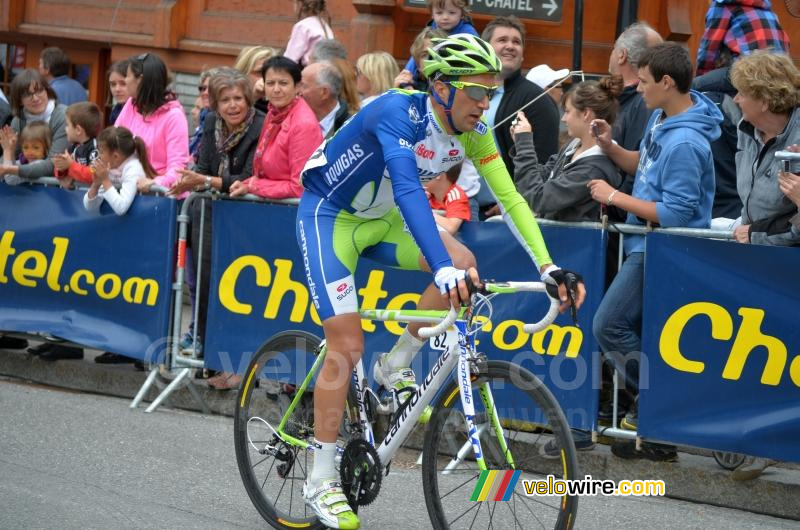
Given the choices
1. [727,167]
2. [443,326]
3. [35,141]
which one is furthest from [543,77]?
[443,326]

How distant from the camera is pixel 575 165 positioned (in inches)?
300

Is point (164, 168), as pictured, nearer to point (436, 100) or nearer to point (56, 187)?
point (56, 187)

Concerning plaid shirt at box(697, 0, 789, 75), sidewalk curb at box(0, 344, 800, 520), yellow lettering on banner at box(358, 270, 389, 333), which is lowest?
sidewalk curb at box(0, 344, 800, 520)

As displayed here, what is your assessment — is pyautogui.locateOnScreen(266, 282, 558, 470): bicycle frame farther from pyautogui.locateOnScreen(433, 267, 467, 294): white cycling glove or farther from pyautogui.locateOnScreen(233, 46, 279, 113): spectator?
pyautogui.locateOnScreen(233, 46, 279, 113): spectator

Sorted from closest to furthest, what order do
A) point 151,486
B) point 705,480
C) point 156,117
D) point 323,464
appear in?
point 323,464 < point 151,486 < point 705,480 < point 156,117

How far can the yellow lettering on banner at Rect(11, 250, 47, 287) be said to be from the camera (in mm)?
9781

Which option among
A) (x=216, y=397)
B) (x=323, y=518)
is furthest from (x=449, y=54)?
(x=216, y=397)

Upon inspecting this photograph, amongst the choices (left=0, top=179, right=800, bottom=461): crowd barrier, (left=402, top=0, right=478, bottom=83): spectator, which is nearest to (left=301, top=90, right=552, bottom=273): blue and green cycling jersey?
(left=0, top=179, right=800, bottom=461): crowd barrier

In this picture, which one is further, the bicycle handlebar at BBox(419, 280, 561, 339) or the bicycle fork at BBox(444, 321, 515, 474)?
the bicycle fork at BBox(444, 321, 515, 474)

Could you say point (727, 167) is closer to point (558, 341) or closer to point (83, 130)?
point (558, 341)

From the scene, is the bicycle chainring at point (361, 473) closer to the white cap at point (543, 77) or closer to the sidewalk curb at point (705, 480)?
the sidewalk curb at point (705, 480)

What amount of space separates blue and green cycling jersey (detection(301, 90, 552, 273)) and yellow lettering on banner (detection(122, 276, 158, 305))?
3.39 m

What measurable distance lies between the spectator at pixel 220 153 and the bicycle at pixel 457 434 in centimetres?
286

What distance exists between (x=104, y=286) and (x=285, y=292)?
1.74m
